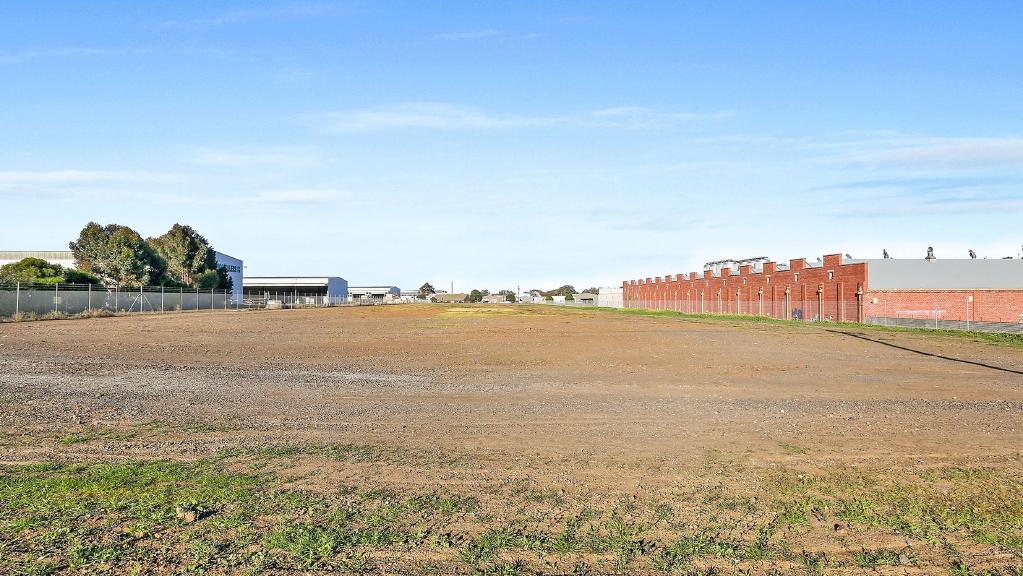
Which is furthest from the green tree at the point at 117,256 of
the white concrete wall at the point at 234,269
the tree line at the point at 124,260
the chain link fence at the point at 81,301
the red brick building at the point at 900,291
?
the red brick building at the point at 900,291

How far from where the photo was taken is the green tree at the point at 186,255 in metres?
89.1

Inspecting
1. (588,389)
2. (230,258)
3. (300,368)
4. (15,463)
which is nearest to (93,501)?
(15,463)

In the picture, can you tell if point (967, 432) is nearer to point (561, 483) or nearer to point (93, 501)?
point (561, 483)

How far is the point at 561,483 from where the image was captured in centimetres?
722

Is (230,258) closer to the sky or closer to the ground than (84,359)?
closer to the sky

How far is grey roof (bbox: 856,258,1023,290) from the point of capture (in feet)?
178

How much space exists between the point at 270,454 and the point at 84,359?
1417 cm

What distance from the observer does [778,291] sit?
6538 cm

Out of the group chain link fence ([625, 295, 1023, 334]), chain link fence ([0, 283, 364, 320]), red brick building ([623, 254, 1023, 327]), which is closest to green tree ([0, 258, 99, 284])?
chain link fence ([0, 283, 364, 320])

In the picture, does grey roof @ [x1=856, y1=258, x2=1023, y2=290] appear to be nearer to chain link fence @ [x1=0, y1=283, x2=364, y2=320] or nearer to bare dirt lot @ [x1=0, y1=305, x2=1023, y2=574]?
bare dirt lot @ [x1=0, y1=305, x2=1023, y2=574]

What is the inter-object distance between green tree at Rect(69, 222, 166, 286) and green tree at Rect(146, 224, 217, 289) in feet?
32.7

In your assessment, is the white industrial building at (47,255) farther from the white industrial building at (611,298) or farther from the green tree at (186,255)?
the white industrial building at (611,298)

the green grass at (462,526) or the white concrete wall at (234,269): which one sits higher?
the white concrete wall at (234,269)

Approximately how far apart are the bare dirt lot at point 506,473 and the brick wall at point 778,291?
127 feet
